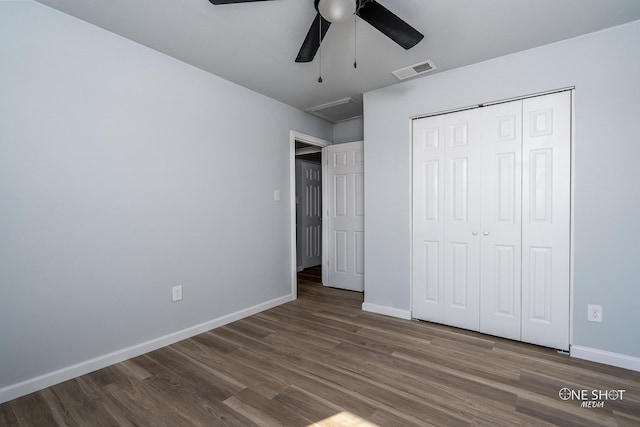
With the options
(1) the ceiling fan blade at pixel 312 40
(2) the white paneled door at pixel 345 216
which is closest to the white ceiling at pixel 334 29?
(1) the ceiling fan blade at pixel 312 40

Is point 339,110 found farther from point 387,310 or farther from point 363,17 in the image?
point 387,310

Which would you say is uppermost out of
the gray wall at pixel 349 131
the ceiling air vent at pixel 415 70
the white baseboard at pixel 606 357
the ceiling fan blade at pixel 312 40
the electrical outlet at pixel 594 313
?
the ceiling air vent at pixel 415 70

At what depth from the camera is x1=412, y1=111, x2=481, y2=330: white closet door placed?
263 centimetres

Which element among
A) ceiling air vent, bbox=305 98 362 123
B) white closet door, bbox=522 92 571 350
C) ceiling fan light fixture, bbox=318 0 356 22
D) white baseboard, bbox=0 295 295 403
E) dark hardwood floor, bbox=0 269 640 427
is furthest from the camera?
ceiling air vent, bbox=305 98 362 123

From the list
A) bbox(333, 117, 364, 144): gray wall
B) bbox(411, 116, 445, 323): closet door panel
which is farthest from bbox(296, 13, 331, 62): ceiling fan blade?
bbox(333, 117, 364, 144): gray wall

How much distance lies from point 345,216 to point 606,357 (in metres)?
2.77

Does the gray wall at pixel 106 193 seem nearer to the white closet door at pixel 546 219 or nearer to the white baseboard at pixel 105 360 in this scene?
the white baseboard at pixel 105 360

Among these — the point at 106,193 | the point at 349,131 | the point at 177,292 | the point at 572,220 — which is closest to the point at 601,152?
the point at 572,220

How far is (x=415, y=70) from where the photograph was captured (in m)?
2.66

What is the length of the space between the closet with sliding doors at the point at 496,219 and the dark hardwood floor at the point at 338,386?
28 centimetres

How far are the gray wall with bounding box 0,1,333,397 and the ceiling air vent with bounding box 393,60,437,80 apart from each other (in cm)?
160

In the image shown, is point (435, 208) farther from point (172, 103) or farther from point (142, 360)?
point (142, 360)

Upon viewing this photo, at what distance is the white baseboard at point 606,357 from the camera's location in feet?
6.51

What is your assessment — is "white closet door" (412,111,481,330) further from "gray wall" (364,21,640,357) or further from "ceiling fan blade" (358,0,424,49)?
"ceiling fan blade" (358,0,424,49)
